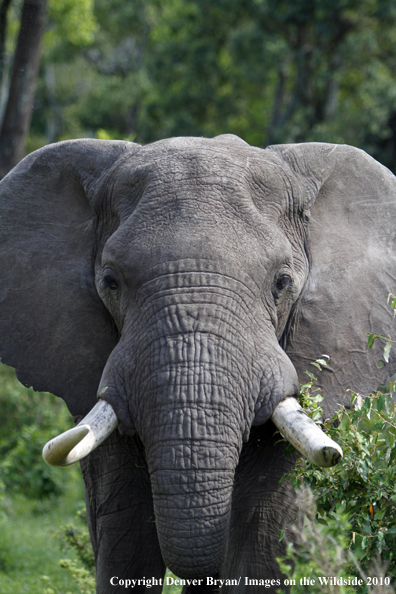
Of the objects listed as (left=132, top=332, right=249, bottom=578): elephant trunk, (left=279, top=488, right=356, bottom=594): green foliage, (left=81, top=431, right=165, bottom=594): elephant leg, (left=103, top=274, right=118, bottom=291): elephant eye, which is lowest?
(left=81, top=431, right=165, bottom=594): elephant leg

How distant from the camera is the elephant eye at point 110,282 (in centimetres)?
414

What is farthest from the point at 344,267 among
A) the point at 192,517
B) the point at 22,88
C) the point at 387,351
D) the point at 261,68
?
the point at 261,68

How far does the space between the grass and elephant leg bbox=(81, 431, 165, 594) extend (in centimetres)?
144

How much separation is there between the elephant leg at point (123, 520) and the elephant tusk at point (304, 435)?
3.47ft

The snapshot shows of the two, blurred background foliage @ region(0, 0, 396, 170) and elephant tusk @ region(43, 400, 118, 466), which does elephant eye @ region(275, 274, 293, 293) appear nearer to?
elephant tusk @ region(43, 400, 118, 466)

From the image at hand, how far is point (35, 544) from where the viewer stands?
7918mm

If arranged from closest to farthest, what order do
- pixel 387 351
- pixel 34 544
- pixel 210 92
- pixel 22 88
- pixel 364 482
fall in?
pixel 364 482 < pixel 387 351 < pixel 34 544 < pixel 22 88 < pixel 210 92

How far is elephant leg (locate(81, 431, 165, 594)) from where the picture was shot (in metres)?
4.55

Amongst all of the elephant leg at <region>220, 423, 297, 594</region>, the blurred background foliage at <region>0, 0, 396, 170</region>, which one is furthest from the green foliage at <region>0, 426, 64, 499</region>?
the blurred background foliage at <region>0, 0, 396, 170</region>

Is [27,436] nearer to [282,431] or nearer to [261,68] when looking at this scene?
[282,431]

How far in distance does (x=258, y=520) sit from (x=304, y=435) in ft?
3.77

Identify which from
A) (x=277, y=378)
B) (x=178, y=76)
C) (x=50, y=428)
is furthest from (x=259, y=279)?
(x=178, y=76)

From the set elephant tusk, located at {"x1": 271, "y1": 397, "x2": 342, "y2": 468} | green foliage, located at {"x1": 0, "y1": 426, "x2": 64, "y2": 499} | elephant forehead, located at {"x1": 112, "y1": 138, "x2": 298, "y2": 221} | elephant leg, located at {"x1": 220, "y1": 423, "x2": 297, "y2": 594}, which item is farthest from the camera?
green foliage, located at {"x1": 0, "y1": 426, "x2": 64, "y2": 499}

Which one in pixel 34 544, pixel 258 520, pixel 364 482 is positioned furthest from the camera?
pixel 34 544
